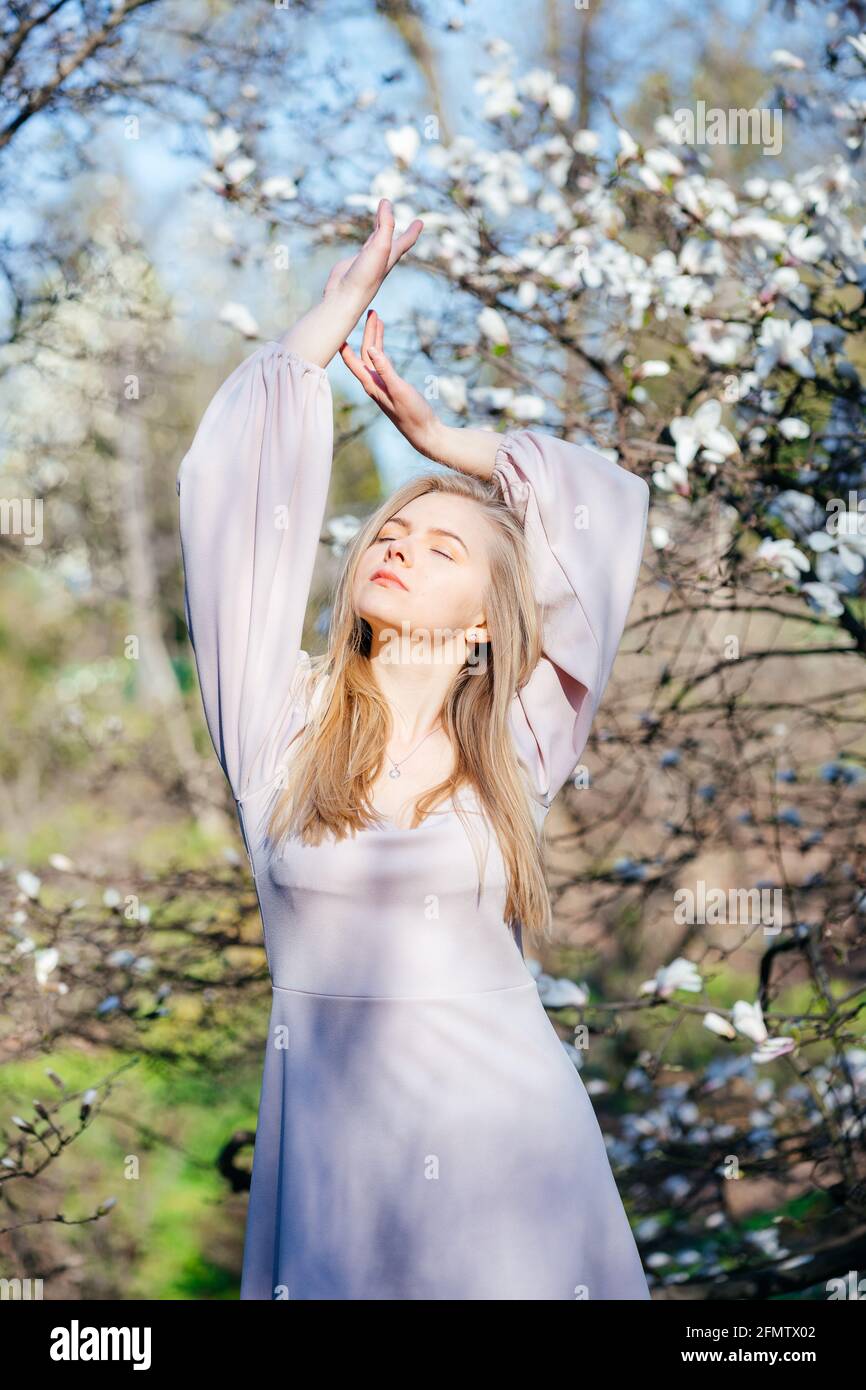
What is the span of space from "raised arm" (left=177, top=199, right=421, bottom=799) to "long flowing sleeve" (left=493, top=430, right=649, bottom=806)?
0.95 ft

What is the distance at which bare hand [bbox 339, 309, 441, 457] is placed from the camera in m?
1.55

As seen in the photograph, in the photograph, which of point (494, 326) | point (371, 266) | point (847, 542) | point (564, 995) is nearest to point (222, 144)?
point (494, 326)

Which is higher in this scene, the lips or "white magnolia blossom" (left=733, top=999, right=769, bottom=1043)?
the lips

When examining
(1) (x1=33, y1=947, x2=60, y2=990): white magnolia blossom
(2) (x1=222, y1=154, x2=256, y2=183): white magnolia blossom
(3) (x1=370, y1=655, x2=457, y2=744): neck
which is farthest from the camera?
(2) (x1=222, y1=154, x2=256, y2=183): white magnolia blossom

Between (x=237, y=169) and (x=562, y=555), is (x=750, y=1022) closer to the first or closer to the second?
(x=562, y=555)

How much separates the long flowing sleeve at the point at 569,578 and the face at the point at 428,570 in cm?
10

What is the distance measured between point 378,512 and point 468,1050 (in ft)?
2.21

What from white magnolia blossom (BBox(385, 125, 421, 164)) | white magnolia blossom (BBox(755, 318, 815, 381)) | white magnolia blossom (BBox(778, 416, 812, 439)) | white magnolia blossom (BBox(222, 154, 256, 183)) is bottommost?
white magnolia blossom (BBox(778, 416, 812, 439))

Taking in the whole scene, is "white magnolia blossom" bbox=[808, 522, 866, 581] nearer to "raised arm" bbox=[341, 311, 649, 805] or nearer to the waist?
"raised arm" bbox=[341, 311, 649, 805]

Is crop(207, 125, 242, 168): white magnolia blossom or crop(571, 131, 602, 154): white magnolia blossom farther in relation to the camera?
crop(571, 131, 602, 154): white magnolia blossom

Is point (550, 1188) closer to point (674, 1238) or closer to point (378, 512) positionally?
point (378, 512)

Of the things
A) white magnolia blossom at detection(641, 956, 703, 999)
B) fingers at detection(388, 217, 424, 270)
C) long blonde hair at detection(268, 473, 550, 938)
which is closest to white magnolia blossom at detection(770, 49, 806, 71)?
fingers at detection(388, 217, 424, 270)

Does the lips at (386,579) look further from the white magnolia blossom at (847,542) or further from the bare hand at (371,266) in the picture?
the white magnolia blossom at (847,542)
